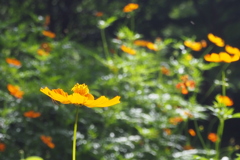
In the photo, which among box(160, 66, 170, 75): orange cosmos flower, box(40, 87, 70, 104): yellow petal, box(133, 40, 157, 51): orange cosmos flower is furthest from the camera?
box(160, 66, 170, 75): orange cosmos flower

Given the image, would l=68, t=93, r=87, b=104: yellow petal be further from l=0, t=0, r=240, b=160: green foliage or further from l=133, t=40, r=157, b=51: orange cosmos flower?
l=133, t=40, r=157, b=51: orange cosmos flower

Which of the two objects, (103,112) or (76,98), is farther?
(103,112)

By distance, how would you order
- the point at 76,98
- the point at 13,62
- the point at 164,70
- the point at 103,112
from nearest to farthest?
the point at 76,98
the point at 13,62
the point at 103,112
the point at 164,70

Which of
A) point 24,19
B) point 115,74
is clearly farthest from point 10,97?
point 24,19

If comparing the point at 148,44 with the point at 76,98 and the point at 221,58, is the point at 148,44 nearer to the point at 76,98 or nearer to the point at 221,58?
the point at 221,58

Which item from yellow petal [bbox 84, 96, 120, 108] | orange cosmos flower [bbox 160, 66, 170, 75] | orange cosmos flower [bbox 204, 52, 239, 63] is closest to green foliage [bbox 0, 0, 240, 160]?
orange cosmos flower [bbox 160, 66, 170, 75]

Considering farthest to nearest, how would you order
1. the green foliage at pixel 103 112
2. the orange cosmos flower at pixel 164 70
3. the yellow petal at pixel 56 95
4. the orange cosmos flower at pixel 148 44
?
1. the orange cosmos flower at pixel 164 70
2. the orange cosmos flower at pixel 148 44
3. the green foliage at pixel 103 112
4. the yellow petal at pixel 56 95

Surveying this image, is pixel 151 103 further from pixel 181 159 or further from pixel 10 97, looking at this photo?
pixel 10 97

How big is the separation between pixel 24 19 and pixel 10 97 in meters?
3.57

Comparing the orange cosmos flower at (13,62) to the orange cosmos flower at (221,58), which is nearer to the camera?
the orange cosmos flower at (221,58)

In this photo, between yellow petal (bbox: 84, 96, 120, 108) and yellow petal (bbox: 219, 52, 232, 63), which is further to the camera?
yellow petal (bbox: 219, 52, 232, 63)

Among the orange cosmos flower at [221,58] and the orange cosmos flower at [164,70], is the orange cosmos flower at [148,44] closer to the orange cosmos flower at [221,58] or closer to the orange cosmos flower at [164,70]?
the orange cosmos flower at [164,70]

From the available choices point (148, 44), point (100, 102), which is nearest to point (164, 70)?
point (148, 44)

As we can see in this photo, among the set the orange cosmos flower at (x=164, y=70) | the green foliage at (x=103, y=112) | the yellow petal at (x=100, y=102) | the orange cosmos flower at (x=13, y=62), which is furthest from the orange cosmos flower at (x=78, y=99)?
the orange cosmos flower at (x=164, y=70)
